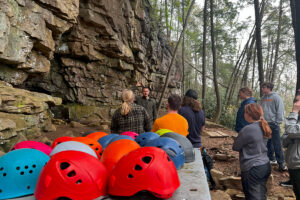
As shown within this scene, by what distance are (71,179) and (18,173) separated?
60cm

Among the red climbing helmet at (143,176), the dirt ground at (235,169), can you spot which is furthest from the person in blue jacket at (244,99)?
the red climbing helmet at (143,176)

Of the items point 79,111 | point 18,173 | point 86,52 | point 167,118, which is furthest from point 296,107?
point 79,111

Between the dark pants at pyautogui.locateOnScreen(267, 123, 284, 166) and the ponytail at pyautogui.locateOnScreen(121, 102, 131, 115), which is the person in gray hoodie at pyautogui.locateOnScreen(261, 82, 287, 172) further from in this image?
the ponytail at pyautogui.locateOnScreen(121, 102, 131, 115)

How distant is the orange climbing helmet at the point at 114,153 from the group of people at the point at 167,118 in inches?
54.6

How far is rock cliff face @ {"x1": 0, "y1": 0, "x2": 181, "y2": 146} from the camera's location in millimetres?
7090

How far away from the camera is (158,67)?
1917 centimetres

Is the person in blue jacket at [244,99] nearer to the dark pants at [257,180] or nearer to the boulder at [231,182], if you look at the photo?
the boulder at [231,182]

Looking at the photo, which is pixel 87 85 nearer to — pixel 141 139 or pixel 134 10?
pixel 134 10

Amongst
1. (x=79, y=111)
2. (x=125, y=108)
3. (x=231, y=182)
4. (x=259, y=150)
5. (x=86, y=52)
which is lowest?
(x=231, y=182)

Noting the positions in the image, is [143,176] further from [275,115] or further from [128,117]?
[275,115]

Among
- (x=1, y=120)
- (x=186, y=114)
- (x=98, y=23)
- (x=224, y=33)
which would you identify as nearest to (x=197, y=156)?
(x=186, y=114)

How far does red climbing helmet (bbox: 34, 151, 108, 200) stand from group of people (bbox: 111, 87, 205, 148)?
6.64 ft

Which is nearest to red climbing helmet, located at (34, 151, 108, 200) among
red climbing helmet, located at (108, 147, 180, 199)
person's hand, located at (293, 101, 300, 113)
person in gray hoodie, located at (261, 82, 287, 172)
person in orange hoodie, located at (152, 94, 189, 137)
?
red climbing helmet, located at (108, 147, 180, 199)

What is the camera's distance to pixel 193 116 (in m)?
4.40
